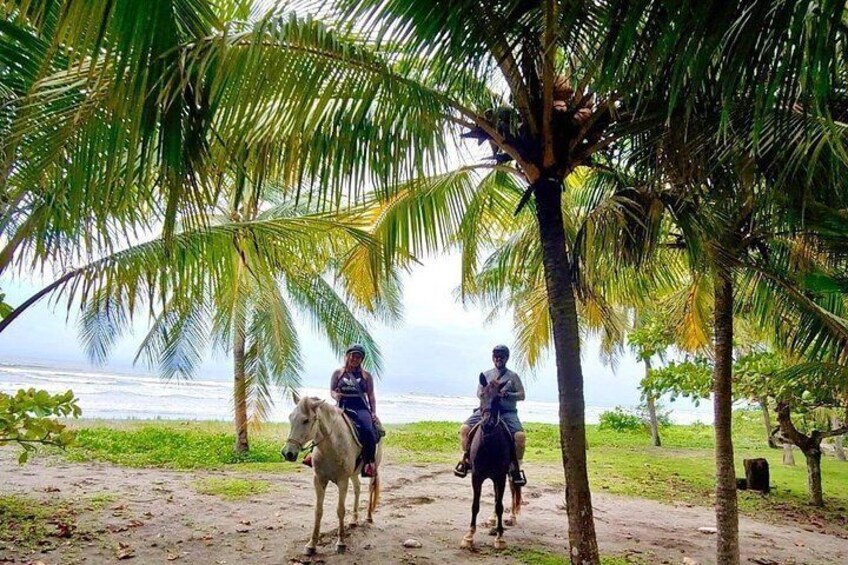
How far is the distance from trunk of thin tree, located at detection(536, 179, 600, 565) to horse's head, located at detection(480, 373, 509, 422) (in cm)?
141

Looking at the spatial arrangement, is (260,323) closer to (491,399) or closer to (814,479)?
(491,399)

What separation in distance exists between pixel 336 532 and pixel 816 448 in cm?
771

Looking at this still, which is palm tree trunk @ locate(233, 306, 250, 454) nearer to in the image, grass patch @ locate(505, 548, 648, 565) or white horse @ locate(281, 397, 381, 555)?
white horse @ locate(281, 397, 381, 555)

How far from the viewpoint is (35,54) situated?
301 centimetres

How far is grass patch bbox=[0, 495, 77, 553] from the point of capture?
5.38 meters

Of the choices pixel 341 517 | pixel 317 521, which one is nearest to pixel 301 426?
pixel 317 521

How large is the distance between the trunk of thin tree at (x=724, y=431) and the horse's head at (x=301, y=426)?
4102 millimetres

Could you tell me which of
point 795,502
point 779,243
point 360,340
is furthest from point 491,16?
point 795,502

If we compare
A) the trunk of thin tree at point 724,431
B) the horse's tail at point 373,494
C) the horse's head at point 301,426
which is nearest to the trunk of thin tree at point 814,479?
the trunk of thin tree at point 724,431

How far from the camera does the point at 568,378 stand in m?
4.69

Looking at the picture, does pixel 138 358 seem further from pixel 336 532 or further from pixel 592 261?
pixel 592 261

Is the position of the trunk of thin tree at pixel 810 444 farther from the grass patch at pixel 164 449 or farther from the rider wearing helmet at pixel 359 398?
the grass patch at pixel 164 449

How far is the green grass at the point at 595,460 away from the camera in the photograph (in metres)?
9.67

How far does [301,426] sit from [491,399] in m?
2.02
